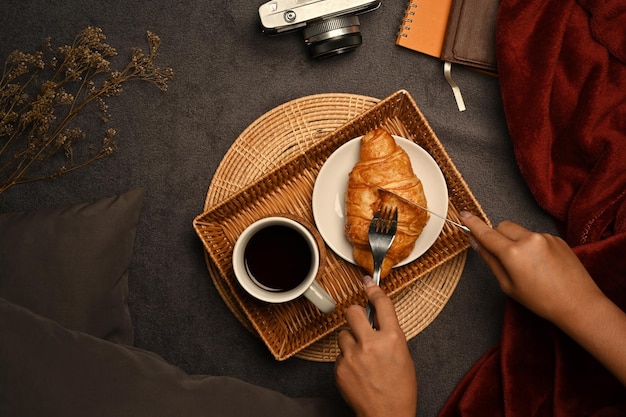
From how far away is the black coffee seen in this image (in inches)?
39.2

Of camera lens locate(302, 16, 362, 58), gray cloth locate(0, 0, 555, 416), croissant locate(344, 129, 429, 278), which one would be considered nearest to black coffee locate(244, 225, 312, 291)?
croissant locate(344, 129, 429, 278)

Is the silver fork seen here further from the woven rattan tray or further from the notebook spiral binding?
the notebook spiral binding

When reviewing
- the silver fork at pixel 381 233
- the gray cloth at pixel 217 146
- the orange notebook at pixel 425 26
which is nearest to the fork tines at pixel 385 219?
the silver fork at pixel 381 233

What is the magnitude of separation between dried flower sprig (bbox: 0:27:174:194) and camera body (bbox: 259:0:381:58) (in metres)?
0.31

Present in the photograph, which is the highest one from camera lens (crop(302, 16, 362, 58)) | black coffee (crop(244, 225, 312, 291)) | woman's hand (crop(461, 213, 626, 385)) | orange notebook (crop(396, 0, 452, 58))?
camera lens (crop(302, 16, 362, 58))

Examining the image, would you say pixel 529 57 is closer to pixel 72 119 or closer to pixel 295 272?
pixel 295 272

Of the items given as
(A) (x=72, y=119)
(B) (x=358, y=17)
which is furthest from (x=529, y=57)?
(A) (x=72, y=119)

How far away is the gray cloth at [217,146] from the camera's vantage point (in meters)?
1.22

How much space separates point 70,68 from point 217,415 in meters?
0.85

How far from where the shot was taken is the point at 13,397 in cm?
74

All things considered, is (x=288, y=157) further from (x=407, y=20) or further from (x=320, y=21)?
(x=407, y=20)

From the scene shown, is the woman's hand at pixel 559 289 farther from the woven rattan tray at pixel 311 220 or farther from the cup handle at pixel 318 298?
the cup handle at pixel 318 298

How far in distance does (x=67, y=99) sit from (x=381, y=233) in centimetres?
80

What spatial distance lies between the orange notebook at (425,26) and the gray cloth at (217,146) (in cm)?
3
